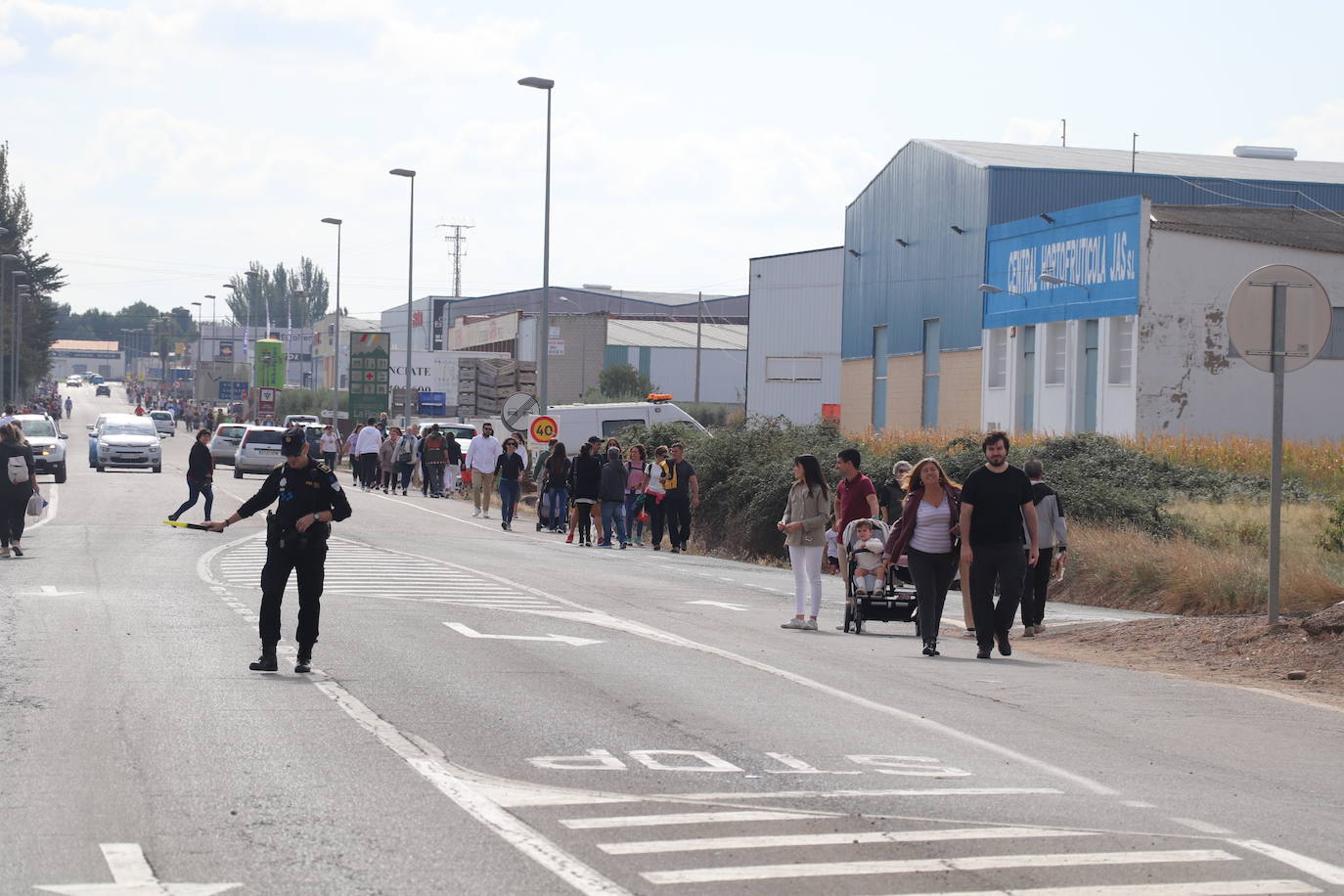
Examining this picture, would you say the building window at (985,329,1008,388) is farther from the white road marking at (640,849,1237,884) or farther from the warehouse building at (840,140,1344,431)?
the white road marking at (640,849,1237,884)

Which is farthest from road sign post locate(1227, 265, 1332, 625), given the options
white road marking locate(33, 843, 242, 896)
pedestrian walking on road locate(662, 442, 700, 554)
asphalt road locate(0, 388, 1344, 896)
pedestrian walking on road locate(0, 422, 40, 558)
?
pedestrian walking on road locate(0, 422, 40, 558)

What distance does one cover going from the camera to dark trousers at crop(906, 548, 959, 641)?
14508 millimetres

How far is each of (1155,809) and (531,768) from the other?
300 cm

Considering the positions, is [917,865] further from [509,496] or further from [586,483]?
[509,496]

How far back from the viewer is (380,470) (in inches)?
1836

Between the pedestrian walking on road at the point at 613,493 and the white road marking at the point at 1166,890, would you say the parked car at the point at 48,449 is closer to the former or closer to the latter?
the pedestrian walking on road at the point at 613,493

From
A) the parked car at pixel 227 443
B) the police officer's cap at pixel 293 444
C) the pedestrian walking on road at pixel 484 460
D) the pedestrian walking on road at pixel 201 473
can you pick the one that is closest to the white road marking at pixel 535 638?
the police officer's cap at pixel 293 444

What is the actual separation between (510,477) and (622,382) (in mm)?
65292

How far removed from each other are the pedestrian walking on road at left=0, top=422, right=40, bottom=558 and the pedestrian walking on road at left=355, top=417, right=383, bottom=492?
23.7 m

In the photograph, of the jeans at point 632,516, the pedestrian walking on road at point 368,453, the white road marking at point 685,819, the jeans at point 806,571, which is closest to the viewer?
the white road marking at point 685,819

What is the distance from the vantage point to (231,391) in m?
140

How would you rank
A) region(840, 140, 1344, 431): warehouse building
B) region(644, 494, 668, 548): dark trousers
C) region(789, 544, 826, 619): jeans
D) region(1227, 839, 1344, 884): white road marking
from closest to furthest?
region(1227, 839, 1344, 884): white road marking → region(789, 544, 826, 619): jeans → region(644, 494, 668, 548): dark trousers → region(840, 140, 1344, 431): warehouse building

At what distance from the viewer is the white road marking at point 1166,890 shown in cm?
632

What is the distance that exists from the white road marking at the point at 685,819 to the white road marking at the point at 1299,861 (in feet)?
5.78
